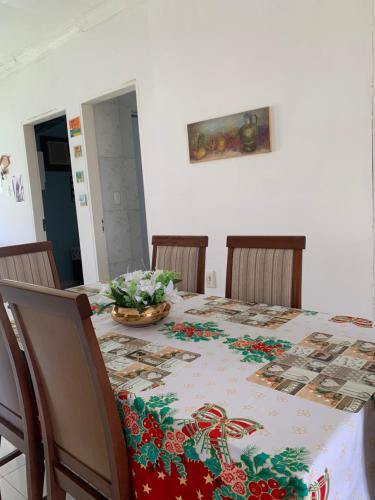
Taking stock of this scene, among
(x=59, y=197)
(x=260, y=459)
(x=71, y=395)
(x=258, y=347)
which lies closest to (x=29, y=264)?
(x=71, y=395)

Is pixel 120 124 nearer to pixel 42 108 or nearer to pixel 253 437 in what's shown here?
pixel 42 108

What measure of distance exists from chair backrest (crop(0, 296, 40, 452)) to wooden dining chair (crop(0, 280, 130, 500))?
0.13 metres

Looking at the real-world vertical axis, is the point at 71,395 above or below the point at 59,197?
below

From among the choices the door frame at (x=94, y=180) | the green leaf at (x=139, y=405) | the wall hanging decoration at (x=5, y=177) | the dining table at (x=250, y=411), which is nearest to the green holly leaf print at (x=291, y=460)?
the dining table at (x=250, y=411)

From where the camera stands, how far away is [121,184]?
14.0 feet

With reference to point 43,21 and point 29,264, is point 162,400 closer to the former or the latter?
point 29,264

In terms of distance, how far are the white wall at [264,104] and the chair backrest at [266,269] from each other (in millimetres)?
763

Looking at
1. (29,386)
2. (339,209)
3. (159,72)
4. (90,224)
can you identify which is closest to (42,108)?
(90,224)

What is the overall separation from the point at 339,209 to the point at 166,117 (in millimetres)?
1589

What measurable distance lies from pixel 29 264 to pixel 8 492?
44.9 inches

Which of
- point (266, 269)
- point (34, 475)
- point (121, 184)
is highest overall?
point (121, 184)

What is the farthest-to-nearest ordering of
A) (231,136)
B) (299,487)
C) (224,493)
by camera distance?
(231,136) < (224,493) < (299,487)

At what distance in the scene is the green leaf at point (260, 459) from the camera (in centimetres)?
71

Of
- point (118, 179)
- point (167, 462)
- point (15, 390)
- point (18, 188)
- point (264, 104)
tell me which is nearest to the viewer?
point (167, 462)
